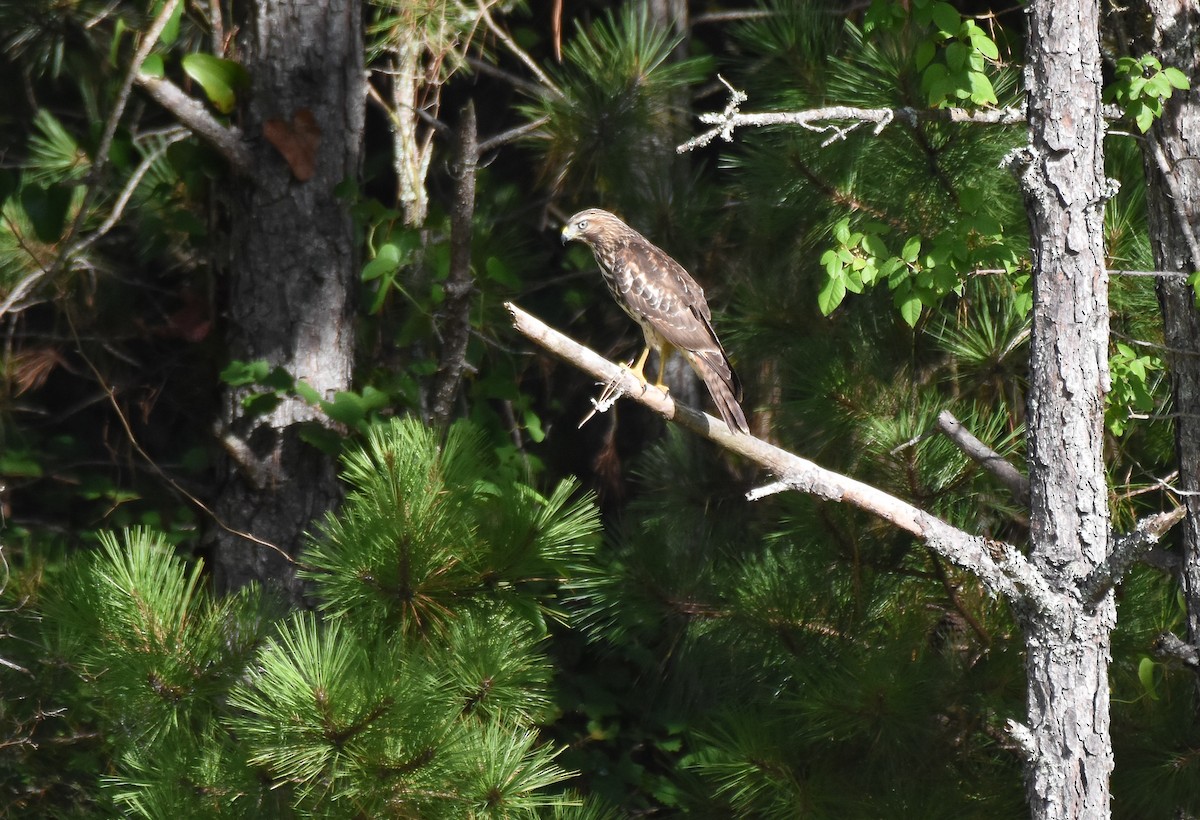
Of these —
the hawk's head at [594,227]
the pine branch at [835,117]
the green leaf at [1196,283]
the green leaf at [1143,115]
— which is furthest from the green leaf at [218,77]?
the green leaf at [1196,283]

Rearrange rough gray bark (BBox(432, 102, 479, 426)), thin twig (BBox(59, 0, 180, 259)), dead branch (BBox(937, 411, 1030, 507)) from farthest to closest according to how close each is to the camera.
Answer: thin twig (BBox(59, 0, 180, 259)), rough gray bark (BBox(432, 102, 479, 426)), dead branch (BBox(937, 411, 1030, 507))

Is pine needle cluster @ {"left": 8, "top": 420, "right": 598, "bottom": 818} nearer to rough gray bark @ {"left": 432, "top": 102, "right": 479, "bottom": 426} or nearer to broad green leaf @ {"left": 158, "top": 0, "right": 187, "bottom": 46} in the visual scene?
rough gray bark @ {"left": 432, "top": 102, "right": 479, "bottom": 426}

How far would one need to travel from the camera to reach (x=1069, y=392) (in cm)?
234

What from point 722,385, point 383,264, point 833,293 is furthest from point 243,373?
point 833,293

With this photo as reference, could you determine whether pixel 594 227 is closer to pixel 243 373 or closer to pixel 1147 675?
pixel 243 373

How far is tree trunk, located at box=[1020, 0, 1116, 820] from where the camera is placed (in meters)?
2.34

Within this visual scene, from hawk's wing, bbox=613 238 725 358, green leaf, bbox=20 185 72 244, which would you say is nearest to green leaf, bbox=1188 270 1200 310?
hawk's wing, bbox=613 238 725 358

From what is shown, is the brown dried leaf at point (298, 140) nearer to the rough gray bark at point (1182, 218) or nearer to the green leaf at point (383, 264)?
the green leaf at point (383, 264)

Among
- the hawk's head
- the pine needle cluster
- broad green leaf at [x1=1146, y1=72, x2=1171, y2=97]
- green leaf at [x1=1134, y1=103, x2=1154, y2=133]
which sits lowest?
the pine needle cluster

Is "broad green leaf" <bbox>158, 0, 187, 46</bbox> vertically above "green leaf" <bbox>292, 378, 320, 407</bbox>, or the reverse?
"broad green leaf" <bbox>158, 0, 187, 46</bbox>

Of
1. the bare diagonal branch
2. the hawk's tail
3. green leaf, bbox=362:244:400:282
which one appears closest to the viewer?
the hawk's tail

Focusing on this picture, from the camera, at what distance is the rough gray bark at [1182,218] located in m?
2.76

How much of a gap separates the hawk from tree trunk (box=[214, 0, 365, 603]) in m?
0.77

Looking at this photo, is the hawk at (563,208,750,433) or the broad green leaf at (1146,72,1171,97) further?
the hawk at (563,208,750,433)
